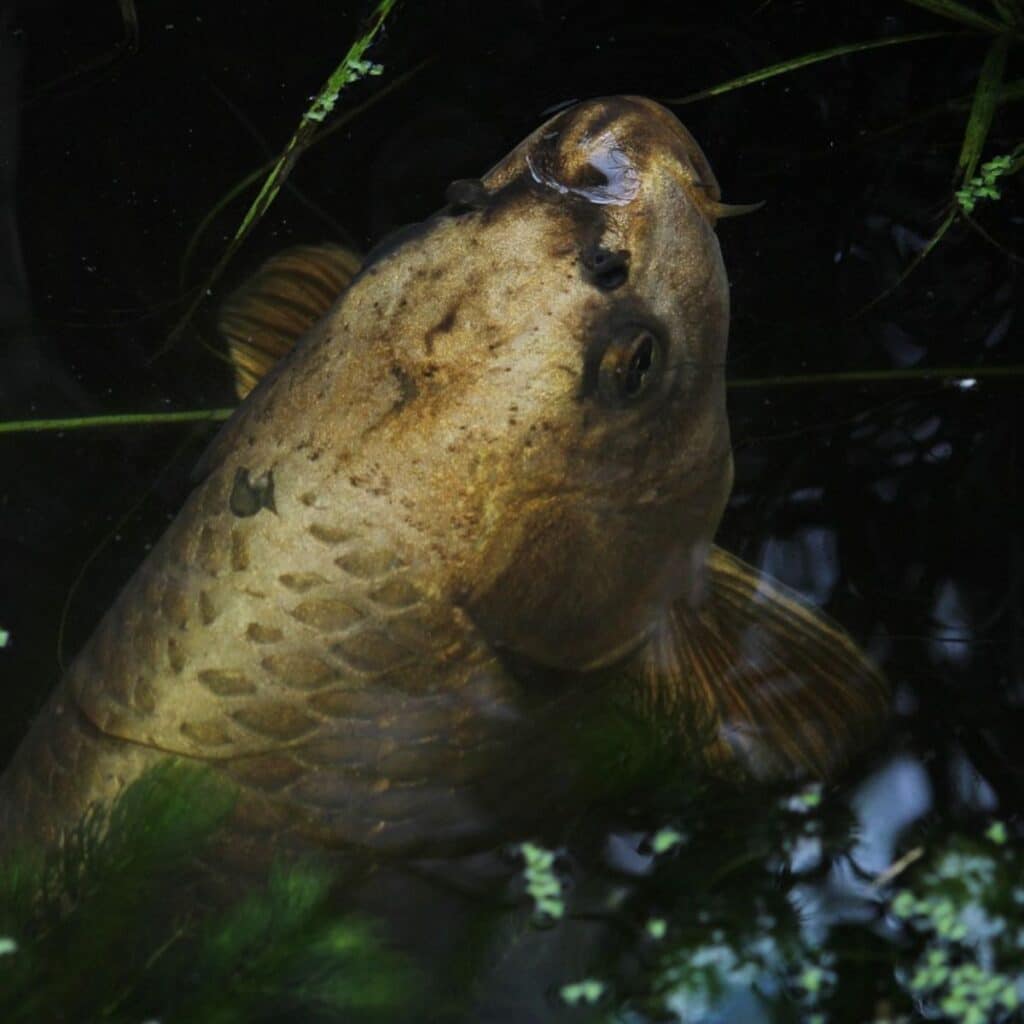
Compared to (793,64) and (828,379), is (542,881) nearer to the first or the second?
(828,379)

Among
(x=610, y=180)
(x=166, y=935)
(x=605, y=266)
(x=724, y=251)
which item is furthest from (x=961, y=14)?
(x=166, y=935)

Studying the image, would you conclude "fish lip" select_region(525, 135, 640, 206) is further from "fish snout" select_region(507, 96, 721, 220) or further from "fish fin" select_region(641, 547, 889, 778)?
"fish fin" select_region(641, 547, 889, 778)

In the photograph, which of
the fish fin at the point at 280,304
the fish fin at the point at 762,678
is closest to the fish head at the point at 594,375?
the fish fin at the point at 762,678

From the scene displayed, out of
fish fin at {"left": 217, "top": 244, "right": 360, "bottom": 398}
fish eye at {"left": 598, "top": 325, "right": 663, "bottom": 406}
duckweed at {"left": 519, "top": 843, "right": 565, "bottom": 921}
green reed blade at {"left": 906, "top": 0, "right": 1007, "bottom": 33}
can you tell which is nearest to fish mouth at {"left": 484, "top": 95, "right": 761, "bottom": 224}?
fish eye at {"left": 598, "top": 325, "right": 663, "bottom": 406}

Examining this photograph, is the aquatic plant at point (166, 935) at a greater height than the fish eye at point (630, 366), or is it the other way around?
the fish eye at point (630, 366)

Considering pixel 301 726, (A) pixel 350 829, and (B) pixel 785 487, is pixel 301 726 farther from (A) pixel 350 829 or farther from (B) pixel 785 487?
(B) pixel 785 487

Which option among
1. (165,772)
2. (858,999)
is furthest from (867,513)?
(165,772)

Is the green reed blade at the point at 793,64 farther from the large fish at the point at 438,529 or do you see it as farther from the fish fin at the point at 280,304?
the fish fin at the point at 280,304
